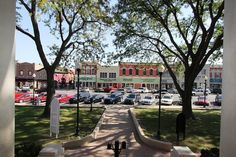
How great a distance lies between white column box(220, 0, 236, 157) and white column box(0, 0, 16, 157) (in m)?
3.14

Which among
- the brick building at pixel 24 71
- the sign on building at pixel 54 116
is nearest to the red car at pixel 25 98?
the sign on building at pixel 54 116

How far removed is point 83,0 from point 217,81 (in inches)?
2871

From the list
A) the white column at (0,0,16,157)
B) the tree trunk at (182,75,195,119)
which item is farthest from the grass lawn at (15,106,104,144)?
the white column at (0,0,16,157)

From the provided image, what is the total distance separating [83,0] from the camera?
2248 centimetres

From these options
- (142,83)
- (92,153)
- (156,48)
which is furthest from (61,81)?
(92,153)

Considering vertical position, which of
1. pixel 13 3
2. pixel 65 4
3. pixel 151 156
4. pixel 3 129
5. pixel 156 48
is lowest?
pixel 151 156

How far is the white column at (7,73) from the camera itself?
15.1 ft

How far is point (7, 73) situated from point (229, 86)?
3200 mm

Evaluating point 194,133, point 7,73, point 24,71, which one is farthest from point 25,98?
point 24,71

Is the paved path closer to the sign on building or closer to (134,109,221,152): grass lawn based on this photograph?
(134,109,221,152): grass lawn

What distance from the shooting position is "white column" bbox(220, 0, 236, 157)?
4039 millimetres

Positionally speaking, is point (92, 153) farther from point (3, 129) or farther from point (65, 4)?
point (65, 4)

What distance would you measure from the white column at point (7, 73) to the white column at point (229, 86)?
3143mm

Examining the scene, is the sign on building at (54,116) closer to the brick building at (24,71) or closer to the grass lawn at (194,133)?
the grass lawn at (194,133)
